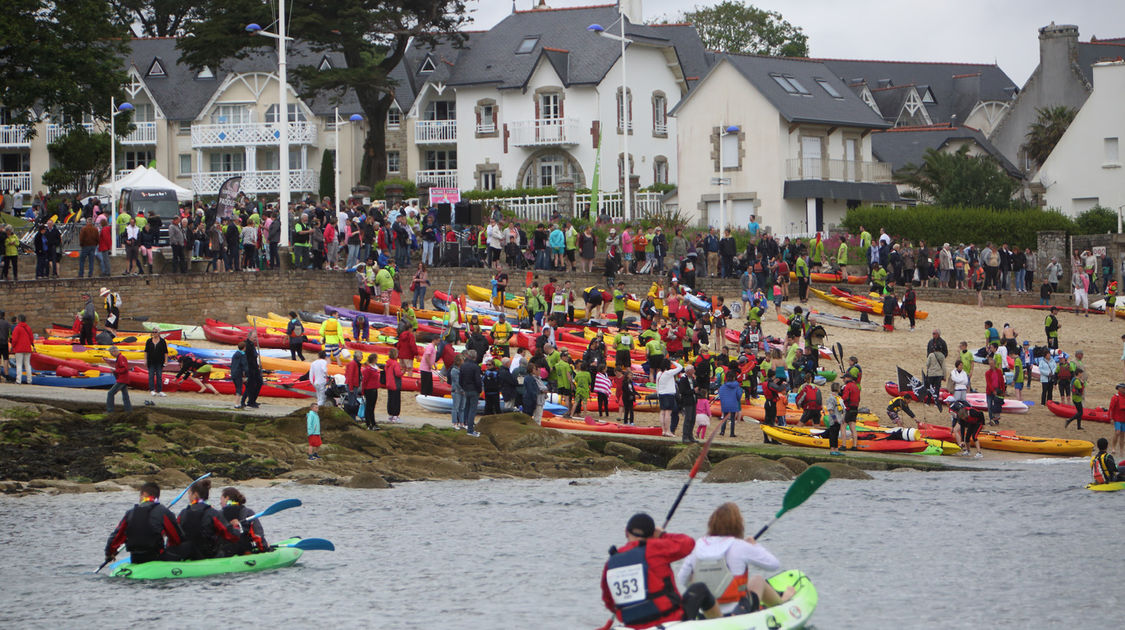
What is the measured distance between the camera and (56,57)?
1619 inches

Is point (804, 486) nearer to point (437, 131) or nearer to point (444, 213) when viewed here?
point (444, 213)

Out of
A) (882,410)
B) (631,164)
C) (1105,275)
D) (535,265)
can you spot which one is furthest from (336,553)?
(631,164)

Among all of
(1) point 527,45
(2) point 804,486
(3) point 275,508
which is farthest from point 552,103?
(2) point 804,486

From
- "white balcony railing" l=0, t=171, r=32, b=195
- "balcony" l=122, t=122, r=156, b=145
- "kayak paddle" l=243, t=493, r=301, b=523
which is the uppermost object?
"balcony" l=122, t=122, r=156, b=145

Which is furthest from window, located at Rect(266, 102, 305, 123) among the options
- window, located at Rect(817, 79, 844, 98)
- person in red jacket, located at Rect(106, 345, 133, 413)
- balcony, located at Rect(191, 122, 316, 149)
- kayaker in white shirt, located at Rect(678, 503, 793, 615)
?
kayaker in white shirt, located at Rect(678, 503, 793, 615)

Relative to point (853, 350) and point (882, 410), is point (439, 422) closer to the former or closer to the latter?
point (882, 410)

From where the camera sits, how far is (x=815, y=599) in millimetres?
13938

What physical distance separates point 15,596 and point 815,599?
374 inches

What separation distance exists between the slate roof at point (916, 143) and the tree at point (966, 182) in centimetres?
471

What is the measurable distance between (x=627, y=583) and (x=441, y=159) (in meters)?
54.7

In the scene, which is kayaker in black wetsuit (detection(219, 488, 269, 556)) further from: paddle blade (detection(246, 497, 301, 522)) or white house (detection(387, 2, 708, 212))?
white house (detection(387, 2, 708, 212))

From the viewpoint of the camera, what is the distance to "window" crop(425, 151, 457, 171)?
6556cm

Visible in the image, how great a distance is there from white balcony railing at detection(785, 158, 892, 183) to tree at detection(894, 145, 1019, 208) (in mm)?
2007

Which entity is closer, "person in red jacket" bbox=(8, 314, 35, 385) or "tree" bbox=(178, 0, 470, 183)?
"person in red jacket" bbox=(8, 314, 35, 385)
